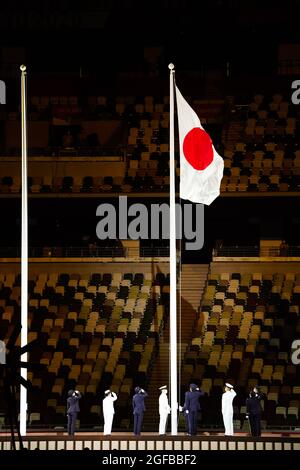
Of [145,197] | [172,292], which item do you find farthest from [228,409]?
[145,197]

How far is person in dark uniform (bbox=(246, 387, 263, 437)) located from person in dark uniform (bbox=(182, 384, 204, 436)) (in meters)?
1.08

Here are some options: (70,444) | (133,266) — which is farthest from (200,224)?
(70,444)

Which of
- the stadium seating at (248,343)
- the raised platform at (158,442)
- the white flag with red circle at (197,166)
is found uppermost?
the white flag with red circle at (197,166)

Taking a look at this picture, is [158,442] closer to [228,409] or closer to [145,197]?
[228,409]

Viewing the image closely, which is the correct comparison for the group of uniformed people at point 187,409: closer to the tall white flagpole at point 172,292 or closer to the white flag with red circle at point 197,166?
the tall white flagpole at point 172,292

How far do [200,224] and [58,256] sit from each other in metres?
4.34

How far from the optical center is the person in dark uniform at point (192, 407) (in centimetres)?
2728

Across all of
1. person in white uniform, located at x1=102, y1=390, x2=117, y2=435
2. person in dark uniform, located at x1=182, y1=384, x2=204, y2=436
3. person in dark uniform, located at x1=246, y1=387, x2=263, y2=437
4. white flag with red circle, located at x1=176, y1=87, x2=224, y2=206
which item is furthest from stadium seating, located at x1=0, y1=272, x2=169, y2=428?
white flag with red circle, located at x1=176, y1=87, x2=224, y2=206

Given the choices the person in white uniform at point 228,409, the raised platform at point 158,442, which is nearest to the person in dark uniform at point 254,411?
the person in white uniform at point 228,409

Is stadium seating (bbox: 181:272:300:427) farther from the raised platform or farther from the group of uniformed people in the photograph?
the raised platform

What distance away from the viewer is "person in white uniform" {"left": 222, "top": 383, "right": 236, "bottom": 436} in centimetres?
2769

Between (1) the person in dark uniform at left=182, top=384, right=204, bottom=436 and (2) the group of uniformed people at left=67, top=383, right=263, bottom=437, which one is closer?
(2) the group of uniformed people at left=67, top=383, right=263, bottom=437

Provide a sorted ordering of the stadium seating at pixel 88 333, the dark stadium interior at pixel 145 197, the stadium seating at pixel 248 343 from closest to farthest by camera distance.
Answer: the stadium seating at pixel 248 343 → the stadium seating at pixel 88 333 → the dark stadium interior at pixel 145 197

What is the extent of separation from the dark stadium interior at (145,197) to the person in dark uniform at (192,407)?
6.69ft
